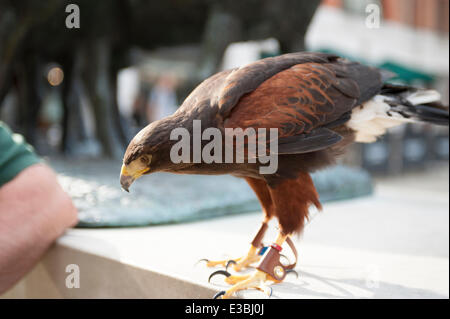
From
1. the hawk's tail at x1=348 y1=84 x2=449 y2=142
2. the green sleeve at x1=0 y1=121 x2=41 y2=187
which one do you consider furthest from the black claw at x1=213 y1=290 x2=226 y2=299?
the green sleeve at x1=0 y1=121 x2=41 y2=187

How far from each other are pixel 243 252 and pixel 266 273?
37 centimetres

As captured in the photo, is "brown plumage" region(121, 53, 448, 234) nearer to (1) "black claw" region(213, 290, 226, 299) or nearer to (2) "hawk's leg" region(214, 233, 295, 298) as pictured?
(2) "hawk's leg" region(214, 233, 295, 298)

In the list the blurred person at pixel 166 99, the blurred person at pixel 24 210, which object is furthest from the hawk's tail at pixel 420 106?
the blurred person at pixel 166 99

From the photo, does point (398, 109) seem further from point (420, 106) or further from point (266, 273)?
point (266, 273)

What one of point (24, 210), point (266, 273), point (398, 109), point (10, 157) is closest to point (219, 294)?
point (266, 273)

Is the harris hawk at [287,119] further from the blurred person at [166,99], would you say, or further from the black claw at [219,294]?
the blurred person at [166,99]

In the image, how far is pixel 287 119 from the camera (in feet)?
2.47

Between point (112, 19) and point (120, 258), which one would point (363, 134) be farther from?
point (112, 19)

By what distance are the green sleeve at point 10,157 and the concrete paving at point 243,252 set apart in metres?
0.27

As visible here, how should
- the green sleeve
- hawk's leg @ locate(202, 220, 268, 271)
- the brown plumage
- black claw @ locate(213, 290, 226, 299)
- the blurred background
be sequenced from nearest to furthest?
the brown plumage
black claw @ locate(213, 290, 226, 299)
hawk's leg @ locate(202, 220, 268, 271)
the green sleeve
the blurred background

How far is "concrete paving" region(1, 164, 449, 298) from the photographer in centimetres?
96

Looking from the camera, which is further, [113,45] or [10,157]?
[113,45]

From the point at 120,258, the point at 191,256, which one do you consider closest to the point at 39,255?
the point at 120,258

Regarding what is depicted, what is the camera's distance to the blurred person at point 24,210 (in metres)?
1.24
